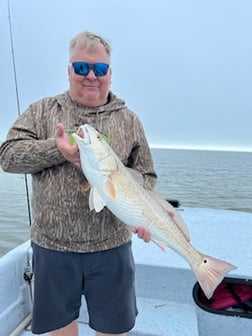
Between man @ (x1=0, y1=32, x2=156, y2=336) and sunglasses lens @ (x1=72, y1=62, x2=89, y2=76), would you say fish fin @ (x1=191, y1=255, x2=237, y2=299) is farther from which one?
sunglasses lens @ (x1=72, y1=62, x2=89, y2=76)

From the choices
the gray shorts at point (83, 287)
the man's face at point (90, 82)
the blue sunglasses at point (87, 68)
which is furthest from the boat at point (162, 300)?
the blue sunglasses at point (87, 68)

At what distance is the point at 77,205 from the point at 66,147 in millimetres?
389

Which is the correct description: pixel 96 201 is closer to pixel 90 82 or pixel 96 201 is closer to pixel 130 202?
pixel 130 202

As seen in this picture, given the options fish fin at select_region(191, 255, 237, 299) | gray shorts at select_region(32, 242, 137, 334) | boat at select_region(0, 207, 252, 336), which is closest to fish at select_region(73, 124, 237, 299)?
fish fin at select_region(191, 255, 237, 299)

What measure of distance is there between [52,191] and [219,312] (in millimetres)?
1863

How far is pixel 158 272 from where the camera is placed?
10.1 ft

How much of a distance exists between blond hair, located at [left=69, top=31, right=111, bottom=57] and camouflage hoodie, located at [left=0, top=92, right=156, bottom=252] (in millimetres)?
282

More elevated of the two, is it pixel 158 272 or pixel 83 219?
pixel 83 219

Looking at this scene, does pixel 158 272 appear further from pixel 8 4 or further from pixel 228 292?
pixel 8 4

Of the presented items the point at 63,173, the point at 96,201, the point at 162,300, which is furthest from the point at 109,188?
the point at 162,300

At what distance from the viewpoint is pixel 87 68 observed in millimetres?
1899

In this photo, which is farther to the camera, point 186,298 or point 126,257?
point 186,298

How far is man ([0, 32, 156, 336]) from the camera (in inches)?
75.2

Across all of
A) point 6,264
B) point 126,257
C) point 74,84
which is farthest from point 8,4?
point 126,257
